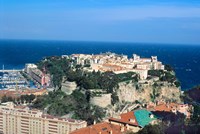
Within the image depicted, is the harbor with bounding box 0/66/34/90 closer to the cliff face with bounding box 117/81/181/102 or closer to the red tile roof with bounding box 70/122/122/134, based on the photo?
the cliff face with bounding box 117/81/181/102

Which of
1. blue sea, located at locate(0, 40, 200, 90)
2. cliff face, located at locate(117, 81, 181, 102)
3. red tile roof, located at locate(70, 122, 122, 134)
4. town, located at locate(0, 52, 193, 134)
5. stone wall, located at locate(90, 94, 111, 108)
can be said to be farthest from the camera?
blue sea, located at locate(0, 40, 200, 90)

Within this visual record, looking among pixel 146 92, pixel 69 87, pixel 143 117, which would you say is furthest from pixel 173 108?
pixel 69 87

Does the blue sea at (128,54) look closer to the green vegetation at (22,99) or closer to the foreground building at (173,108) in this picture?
the foreground building at (173,108)

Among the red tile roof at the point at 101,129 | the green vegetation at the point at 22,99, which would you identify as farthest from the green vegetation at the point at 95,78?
the red tile roof at the point at 101,129

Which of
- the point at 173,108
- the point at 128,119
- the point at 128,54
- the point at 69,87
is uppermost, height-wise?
the point at 69,87

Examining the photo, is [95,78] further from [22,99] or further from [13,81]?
[13,81]

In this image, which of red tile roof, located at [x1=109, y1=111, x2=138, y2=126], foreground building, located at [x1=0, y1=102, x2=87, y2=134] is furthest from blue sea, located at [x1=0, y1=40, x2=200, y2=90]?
foreground building, located at [x1=0, y1=102, x2=87, y2=134]

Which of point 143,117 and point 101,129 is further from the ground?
point 143,117
